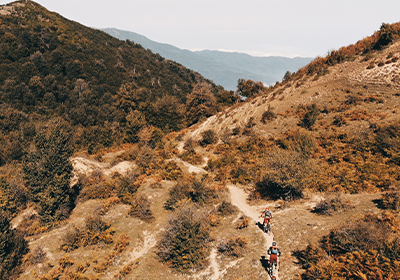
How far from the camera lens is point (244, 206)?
21.9m

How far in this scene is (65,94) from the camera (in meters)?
88.4

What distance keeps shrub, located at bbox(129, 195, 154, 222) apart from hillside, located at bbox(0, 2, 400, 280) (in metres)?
0.16

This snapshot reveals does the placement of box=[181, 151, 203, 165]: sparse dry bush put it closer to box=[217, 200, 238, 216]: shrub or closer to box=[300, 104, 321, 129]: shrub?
box=[217, 200, 238, 216]: shrub

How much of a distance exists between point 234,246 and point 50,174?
78.5 feet

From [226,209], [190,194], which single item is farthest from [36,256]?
[226,209]

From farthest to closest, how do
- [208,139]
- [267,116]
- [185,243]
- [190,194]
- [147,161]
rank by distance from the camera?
[208,139]
[267,116]
[147,161]
[190,194]
[185,243]

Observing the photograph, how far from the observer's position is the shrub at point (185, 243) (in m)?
14.7

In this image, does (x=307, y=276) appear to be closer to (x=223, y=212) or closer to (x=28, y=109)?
(x=223, y=212)

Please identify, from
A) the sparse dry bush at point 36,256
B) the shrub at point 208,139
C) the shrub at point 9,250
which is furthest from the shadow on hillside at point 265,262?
the shrub at point 208,139

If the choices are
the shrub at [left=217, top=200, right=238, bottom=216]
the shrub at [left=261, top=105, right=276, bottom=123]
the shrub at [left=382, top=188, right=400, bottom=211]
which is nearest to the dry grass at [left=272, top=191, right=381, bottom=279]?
the shrub at [left=382, top=188, right=400, bottom=211]

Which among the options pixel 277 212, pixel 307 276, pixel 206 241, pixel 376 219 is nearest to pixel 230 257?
pixel 206 241

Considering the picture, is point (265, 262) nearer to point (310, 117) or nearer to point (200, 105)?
point (310, 117)

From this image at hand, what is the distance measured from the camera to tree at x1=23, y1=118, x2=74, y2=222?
78.0 ft

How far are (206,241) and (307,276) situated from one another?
7705mm
